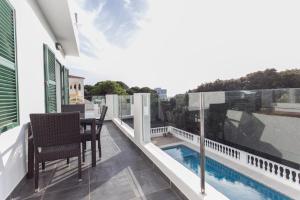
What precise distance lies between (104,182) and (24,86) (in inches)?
70.3

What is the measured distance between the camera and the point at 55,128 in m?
2.11

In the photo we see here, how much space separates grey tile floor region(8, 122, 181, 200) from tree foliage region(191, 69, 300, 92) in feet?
41.2

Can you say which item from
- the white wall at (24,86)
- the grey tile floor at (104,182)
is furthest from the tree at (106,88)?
Result: the grey tile floor at (104,182)

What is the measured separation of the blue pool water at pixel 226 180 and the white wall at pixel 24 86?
2029 mm

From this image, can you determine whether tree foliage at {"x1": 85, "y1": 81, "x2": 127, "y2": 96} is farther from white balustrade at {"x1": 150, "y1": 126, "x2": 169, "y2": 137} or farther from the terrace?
white balustrade at {"x1": 150, "y1": 126, "x2": 169, "y2": 137}

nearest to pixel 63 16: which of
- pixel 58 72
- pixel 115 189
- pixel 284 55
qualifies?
pixel 58 72

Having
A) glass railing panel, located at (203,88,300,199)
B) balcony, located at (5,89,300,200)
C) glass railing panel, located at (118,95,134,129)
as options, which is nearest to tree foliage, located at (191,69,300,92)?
glass railing panel, located at (203,88,300,199)

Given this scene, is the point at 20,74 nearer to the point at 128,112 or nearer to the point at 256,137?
the point at 128,112

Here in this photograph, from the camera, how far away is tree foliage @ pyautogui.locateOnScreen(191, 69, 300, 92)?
15461 mm

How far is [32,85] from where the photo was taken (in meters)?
2.78

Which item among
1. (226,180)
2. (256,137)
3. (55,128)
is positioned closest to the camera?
(55,128)

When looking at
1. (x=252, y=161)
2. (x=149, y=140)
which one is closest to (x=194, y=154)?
(x=149, y=140)

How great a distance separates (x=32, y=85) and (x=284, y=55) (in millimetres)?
15438

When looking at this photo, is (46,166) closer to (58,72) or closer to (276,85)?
(58,72)
